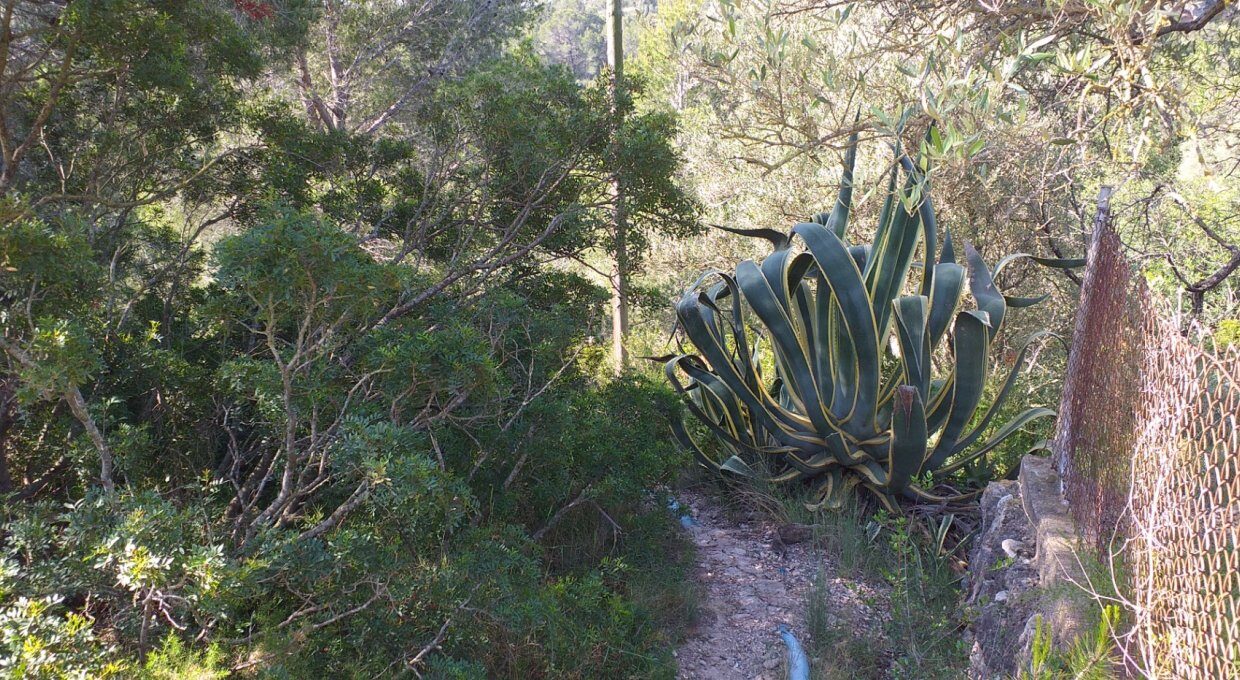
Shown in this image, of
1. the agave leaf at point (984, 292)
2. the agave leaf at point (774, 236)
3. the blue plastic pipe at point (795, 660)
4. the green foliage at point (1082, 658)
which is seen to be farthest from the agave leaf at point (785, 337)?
the green foliage at point (1082, 658)

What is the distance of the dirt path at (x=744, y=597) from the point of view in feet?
10.5

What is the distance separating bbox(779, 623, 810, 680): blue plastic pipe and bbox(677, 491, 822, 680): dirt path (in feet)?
0.16

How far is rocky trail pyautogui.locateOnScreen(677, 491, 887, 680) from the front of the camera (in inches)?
126

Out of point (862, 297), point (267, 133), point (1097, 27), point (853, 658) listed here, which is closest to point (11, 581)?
point (853, 658)

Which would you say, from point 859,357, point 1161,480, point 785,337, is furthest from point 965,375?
point 1161,480

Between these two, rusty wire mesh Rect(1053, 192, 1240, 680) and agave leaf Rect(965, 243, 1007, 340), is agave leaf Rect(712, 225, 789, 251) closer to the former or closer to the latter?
agave leaf Rect(965, 243, 1007, 340)

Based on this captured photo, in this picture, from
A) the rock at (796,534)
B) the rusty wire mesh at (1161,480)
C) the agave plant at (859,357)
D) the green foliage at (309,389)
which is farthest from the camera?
the rock at (796,534)

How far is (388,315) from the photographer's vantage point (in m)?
3.44

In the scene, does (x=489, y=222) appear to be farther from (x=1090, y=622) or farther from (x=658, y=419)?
(x=1090, y=622)

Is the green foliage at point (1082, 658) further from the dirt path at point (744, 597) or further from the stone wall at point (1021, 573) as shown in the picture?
the dirt path at point (744, 597)

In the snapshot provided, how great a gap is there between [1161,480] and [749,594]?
2.24 meters

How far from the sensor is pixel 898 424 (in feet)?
12.2

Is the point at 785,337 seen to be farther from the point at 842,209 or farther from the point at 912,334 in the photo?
the point at 842,209

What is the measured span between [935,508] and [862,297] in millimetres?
1106
